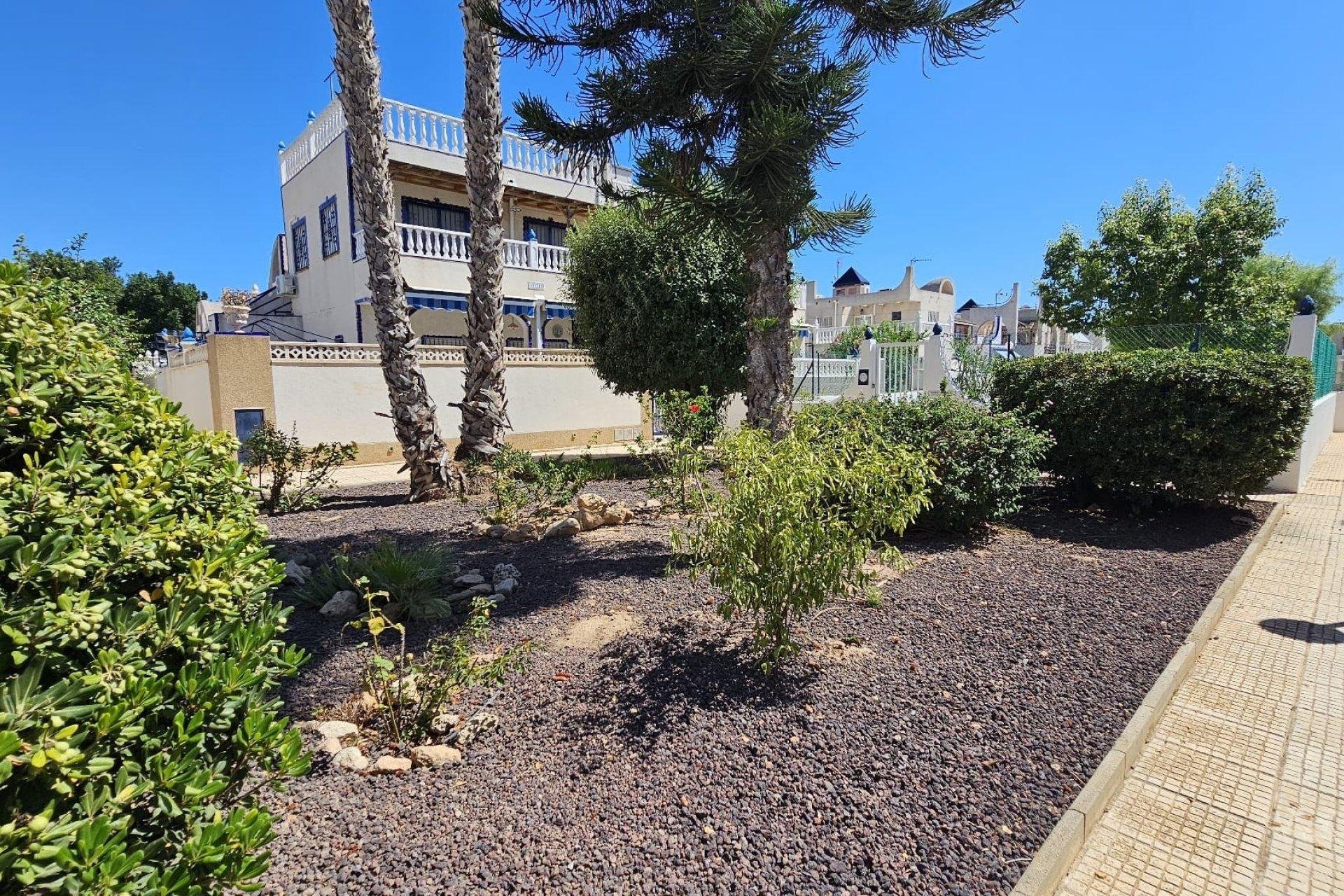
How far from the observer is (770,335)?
219 inches

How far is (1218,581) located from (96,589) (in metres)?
6.62

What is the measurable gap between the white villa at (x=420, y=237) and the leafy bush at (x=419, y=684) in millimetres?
12643

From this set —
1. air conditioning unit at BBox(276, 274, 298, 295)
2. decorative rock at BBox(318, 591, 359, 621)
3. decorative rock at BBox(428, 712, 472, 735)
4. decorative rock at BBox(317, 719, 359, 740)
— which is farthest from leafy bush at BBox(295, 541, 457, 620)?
air conditioning unit at BBox(276, 274, 298, 295)

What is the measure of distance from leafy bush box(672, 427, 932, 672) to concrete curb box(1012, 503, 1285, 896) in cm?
123

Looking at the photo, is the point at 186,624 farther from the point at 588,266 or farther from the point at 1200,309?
the point at 1200,309

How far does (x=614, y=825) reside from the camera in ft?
7.78

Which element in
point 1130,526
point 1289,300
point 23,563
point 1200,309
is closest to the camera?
point 23,563

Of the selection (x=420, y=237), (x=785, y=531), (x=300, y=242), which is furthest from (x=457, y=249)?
(x=785, y=531)

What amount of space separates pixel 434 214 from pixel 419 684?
17.1 metres

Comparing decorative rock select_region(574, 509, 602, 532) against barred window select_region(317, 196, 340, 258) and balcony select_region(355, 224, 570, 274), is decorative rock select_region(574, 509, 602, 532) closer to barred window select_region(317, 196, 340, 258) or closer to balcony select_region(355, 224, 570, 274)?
balcony select_region(355, 224, 570, 274)

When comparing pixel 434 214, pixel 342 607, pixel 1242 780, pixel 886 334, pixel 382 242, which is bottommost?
pixel 1242 780

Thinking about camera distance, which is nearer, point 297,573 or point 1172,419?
point 297,573

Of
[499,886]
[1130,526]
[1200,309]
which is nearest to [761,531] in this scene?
[499,886]

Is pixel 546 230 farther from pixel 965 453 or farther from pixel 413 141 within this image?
pixel 965 453
